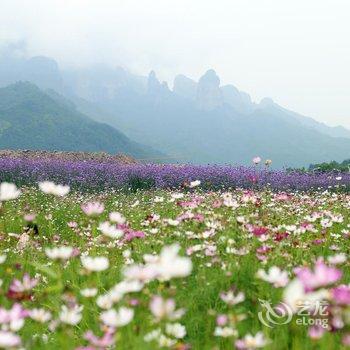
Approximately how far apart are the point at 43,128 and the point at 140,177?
97.8 metres

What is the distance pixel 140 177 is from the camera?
17781mm

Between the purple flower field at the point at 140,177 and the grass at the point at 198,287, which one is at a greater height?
the grass at the point at 198,287

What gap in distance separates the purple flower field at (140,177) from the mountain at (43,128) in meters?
87.3

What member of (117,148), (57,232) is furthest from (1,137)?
(57,232)

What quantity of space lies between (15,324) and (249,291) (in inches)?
73.2

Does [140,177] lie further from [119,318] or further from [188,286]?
[119,318]

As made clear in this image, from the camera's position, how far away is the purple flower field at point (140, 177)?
17.1m

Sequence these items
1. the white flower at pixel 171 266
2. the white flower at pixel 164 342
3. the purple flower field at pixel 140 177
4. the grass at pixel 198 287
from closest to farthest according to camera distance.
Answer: the white flower at pixel 171 266 < the white flower at pixel 164 342 < the grass at pixel 198 287 < the purple flower field at pixel 140 177

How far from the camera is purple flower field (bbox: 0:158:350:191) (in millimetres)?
17062

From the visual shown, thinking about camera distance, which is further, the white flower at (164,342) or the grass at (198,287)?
the grass at (198,287)

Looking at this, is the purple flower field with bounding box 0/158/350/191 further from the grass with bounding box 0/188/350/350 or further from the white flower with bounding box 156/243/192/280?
the white flower with bounding box 156/243/192/280

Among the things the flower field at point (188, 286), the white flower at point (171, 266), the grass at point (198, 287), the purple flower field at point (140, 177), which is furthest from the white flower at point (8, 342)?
the purple flower field at point (140, 177)

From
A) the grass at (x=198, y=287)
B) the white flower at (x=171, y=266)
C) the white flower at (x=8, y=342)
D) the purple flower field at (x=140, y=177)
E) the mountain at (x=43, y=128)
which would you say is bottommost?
the mountain at (x=43, y=128)

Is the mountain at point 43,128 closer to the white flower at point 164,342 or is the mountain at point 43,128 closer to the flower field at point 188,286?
the flower field at point 188,286
